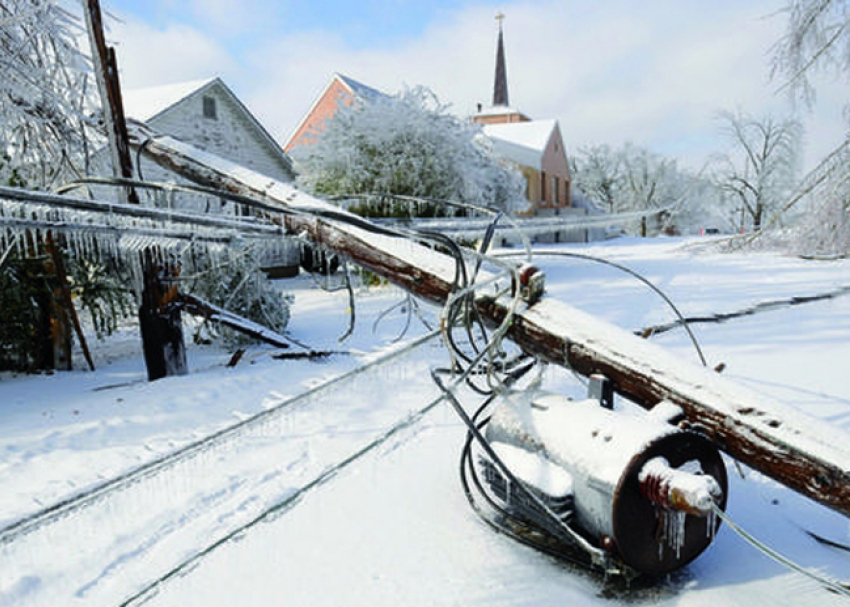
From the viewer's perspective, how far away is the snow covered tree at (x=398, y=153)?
14.4m

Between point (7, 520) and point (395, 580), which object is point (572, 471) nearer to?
point (395, 580)

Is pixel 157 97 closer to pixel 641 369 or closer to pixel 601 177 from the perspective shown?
pixel 641 369

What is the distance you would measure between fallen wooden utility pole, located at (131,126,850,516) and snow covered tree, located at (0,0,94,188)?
14.0ft

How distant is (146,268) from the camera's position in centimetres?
631

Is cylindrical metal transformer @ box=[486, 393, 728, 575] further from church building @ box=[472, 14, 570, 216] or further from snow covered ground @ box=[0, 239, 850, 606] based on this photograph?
church building @ box=[472, 14, 570, 216]

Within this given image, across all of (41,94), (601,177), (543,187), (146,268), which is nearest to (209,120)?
(41,94)

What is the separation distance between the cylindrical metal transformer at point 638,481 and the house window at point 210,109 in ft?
Result: 57.8

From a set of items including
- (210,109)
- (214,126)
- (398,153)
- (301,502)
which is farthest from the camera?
(214,126)

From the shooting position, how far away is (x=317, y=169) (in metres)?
15.3

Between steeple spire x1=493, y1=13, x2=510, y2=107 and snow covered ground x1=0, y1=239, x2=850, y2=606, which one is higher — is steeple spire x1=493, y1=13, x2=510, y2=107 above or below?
above

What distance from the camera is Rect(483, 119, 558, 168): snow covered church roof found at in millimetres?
29469

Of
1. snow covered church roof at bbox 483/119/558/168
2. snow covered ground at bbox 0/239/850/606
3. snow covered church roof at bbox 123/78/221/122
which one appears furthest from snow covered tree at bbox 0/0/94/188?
snow covered church roof at bbox 483/119/558/168

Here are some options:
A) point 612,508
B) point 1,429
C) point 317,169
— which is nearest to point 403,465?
point 612,508

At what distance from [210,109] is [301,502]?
16862 millimetres
